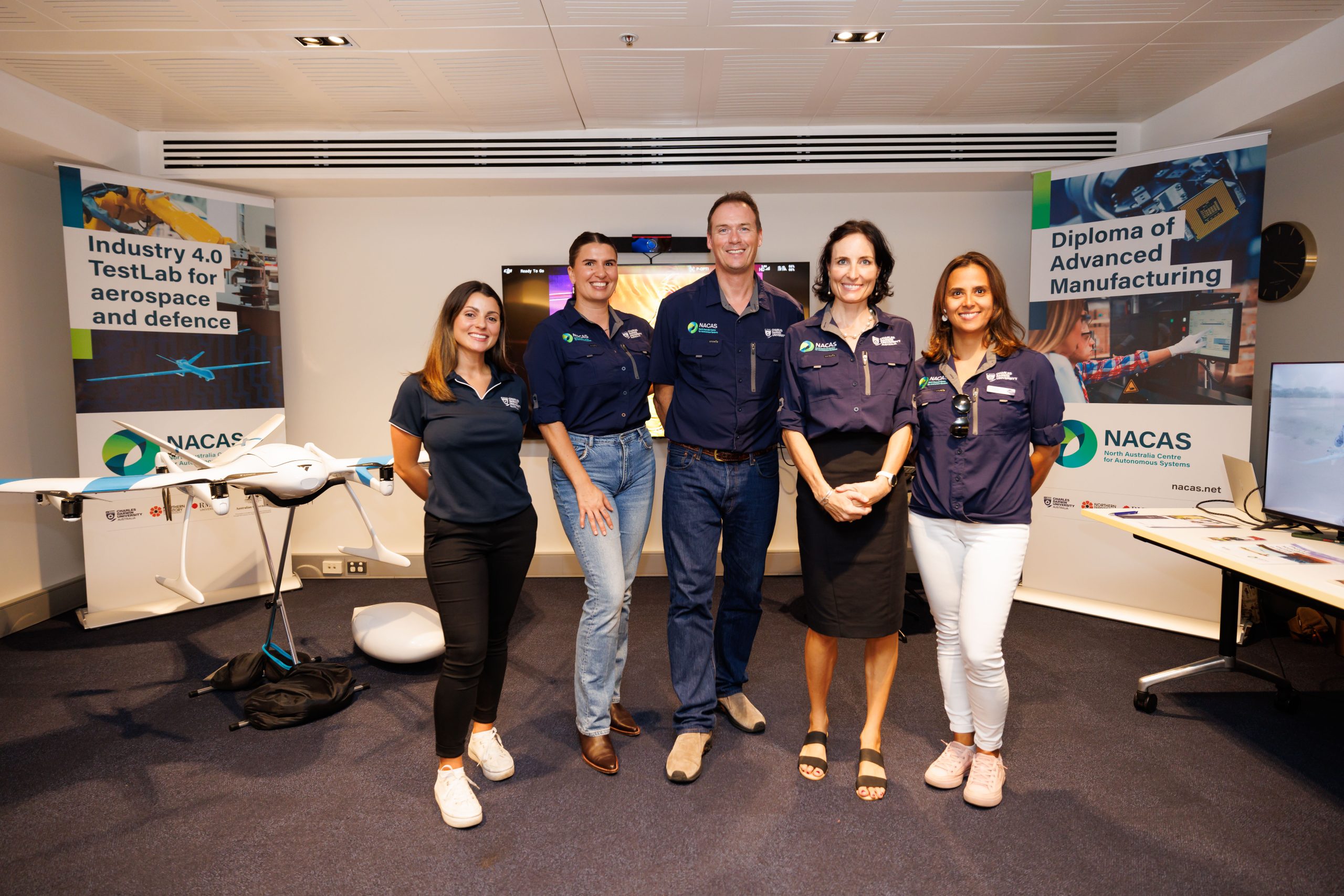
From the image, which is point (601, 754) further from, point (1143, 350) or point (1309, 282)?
point (1309, 282)

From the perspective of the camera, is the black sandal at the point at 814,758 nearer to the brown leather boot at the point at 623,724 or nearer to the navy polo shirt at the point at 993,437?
the brown leather boot at the point at 623,724

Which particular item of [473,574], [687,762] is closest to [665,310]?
[473,574]

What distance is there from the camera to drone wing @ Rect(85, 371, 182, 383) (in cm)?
397

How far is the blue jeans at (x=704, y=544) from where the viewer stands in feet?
7.68

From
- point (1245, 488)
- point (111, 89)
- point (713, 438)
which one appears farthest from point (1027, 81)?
point (111, 89)

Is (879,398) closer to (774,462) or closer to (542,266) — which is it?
(774,462)

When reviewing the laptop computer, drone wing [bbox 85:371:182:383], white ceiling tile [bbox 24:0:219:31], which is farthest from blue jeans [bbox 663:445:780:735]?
drone wing [bbox 85:371:182:383]

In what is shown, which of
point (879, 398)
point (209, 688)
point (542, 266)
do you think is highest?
point (542, 266)

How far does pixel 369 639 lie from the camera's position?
3285 mm

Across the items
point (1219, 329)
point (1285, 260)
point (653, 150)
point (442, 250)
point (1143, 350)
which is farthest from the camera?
point (442, 250)

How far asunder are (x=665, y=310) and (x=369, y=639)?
219 centimetres

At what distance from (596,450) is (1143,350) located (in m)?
3.31

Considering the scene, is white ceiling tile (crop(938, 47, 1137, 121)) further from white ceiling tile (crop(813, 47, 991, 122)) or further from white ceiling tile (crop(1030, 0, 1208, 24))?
white ceiling tile (crop(1030, 0, 1208, 24))

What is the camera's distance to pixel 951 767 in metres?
2.25
